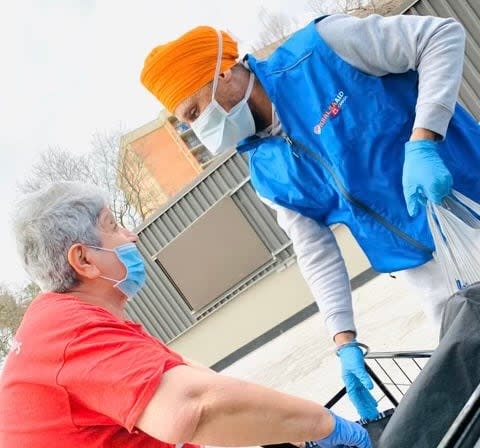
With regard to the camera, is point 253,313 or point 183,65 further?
point 253,313

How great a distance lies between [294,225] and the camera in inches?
71.7

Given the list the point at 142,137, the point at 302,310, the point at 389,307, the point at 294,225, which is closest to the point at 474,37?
the point at 389,307

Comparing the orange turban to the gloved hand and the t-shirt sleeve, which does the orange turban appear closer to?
the t-shirt sleeve

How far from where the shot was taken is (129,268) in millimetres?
1572

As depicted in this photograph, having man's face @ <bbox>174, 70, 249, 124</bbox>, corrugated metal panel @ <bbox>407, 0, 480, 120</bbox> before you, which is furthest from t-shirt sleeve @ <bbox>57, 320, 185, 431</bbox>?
corrugated metal panel @ <bbox>407, 0, 480, 120</bbox>

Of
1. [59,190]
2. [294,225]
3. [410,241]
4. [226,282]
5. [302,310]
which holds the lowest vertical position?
[302,310]

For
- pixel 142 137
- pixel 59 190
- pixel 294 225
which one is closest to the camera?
pixel 59 190

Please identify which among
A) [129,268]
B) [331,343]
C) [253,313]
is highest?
[129,268]

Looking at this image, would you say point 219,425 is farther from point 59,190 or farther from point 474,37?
point 474,37

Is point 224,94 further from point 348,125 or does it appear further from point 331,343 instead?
point 331,343

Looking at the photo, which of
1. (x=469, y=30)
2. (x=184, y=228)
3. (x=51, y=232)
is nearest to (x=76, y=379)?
(x=51, y=232)

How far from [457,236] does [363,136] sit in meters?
0.41

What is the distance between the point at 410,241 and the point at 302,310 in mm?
4151

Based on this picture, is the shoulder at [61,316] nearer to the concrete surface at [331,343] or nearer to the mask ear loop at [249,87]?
the mask ear loop at [249,87]
